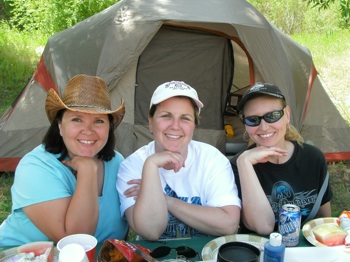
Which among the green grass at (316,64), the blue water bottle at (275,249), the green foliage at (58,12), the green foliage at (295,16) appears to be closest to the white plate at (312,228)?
the blue water bottle at (275,249)

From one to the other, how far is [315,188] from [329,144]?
250cm

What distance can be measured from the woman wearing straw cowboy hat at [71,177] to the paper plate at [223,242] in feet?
1.55

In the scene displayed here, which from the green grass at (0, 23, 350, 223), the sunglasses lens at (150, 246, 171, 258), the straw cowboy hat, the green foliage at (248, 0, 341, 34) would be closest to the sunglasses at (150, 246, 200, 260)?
the sunglasses lens at (150, 246, 171, 258)

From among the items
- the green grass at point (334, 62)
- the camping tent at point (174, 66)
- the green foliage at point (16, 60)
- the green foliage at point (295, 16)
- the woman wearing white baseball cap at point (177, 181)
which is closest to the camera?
the woman wearing white baseball cap at point (177, 181)

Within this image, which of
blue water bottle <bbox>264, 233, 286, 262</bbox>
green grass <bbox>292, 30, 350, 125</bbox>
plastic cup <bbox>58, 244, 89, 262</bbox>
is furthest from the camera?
green grass <bbox>292, 30, 350, 125</bbox>

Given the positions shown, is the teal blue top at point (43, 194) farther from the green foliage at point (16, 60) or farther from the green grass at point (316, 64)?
the green foliage at point (16, 60)

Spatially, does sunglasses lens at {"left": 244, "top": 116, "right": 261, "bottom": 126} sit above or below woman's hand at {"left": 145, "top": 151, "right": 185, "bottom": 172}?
above

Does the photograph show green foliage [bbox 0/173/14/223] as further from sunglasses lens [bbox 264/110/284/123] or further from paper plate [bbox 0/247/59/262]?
sunglasses lens [bbox 264/110/284/123]

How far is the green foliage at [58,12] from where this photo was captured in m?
7.83

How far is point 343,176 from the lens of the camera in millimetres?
3904

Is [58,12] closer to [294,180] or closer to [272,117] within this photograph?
[272,117]

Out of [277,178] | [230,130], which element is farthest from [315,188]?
[230,130]

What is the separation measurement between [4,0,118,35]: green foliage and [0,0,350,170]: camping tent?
13.7 feet

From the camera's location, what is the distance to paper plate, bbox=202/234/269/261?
137 centimetres
